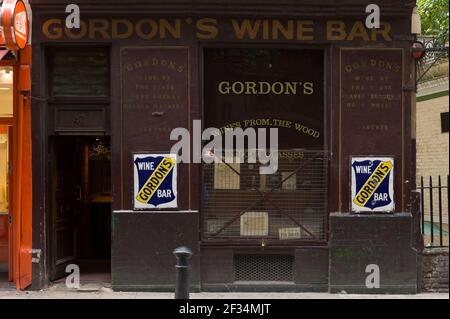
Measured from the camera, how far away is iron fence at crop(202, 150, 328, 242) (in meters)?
8.38

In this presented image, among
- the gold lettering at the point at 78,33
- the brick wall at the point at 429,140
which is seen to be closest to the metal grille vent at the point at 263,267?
the brick wall at the point at 429,140

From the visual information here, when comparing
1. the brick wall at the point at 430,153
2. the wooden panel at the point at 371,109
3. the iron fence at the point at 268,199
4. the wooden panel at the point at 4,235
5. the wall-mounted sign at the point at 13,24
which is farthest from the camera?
the wooden panel at the point at 4,235

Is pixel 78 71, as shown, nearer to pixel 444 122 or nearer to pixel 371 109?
pixel 371 109

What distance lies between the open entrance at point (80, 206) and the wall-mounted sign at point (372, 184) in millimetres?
4028

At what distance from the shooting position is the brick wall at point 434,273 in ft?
27.1

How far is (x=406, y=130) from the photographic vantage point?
8.23 m

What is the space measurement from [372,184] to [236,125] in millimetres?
2157

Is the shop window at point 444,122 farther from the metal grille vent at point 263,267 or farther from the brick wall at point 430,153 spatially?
the metal grille vent at point 263,267

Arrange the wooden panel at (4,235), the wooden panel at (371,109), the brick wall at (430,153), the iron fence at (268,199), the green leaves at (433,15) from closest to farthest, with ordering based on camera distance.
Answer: the brick wall at (430,153) < the wooden panel at (371,109) < the iron fence at (268,199) < the wooden panel at (4,235) < the green leaves at (433,15)

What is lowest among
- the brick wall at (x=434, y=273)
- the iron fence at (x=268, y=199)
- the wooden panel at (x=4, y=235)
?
the brick wall at (x=434, y=273)

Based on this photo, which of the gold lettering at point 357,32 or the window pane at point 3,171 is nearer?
the gold lettering at point 357,32

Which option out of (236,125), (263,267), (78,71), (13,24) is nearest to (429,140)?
(236,125)

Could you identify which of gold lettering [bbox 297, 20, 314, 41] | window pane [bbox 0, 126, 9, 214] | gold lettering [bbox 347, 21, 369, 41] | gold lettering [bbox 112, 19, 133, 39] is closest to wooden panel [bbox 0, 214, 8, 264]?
window pane [bbox 0, 126, 9, 214]
